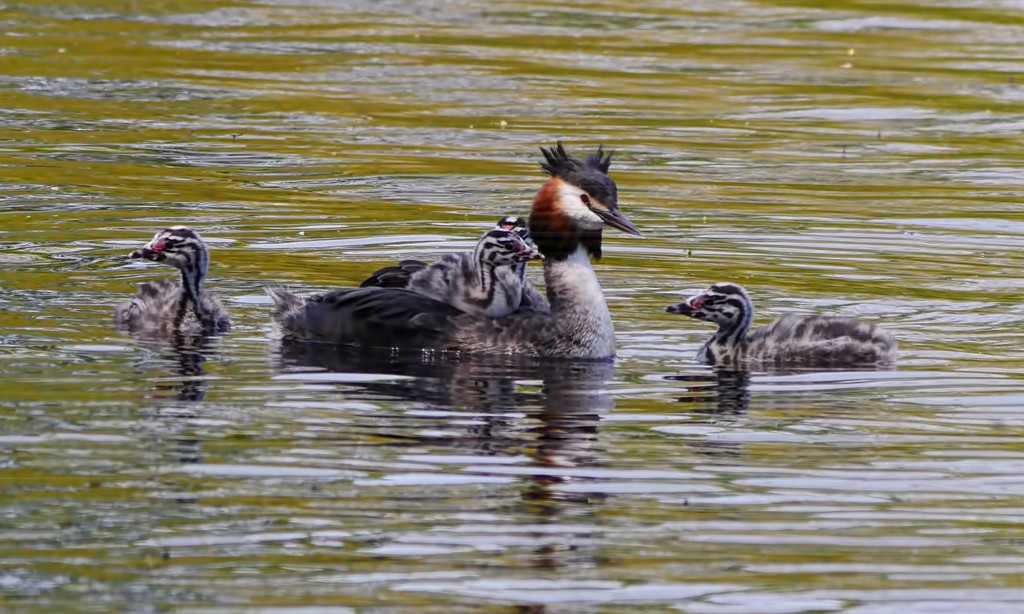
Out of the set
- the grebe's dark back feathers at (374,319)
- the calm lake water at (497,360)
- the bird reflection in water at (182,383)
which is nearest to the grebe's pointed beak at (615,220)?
the calm lake water at (497,360)

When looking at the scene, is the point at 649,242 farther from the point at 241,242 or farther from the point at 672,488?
the point at 672,488

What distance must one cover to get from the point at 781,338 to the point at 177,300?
3.36 m

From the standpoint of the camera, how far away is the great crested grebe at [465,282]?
38.5 ft

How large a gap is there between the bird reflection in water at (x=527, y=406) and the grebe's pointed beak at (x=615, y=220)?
0.74m

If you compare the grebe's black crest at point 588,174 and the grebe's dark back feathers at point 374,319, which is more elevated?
the grebe's black crest at point 588,174

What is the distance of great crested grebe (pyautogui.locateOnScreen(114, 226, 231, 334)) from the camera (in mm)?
11820

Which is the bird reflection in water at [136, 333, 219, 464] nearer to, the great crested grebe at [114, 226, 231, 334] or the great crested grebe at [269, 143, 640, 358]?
the great crested grebe at [114, 226, 231, 334]

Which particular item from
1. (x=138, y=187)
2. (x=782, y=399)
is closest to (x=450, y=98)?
(x=138, y=187)

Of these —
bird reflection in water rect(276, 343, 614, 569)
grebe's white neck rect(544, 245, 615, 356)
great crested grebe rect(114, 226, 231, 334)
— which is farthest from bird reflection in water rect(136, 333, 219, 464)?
grebe's white neck rect(544, 245, 615, 356)

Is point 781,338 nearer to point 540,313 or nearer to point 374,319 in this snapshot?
point 540,313

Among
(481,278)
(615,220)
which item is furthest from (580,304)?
(481,278)

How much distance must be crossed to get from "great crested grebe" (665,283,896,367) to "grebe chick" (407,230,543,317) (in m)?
0.92

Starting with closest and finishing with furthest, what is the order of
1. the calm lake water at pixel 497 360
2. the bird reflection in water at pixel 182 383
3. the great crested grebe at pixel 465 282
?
the calm lake water at pixel 497 360 → the bird reflection in water at pixel 182 383 → the great crested grebe at pixel 465 282

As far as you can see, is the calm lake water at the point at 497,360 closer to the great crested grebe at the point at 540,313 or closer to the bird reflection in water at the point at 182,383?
the bird reflection in water at the point at 182,383
